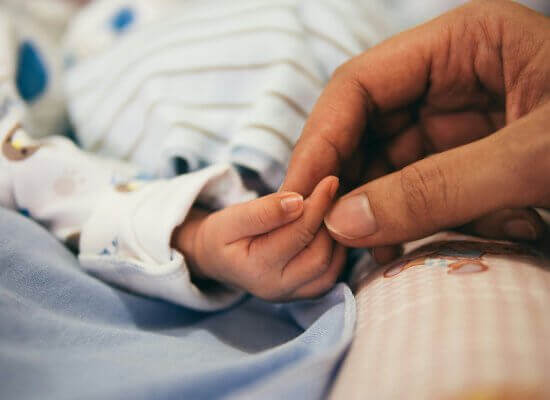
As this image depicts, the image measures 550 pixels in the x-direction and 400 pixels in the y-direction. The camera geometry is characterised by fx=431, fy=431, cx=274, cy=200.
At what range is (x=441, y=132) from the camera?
0.60 meters

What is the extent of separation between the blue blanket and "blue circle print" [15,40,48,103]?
416 mm

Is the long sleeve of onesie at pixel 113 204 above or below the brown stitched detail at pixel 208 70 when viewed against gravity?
below

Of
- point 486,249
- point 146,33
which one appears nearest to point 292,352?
point 486,249

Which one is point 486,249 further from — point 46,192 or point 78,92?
point 78,92

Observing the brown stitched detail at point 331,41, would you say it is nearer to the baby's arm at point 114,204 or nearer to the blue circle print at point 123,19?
the baby's arm at point 114,204

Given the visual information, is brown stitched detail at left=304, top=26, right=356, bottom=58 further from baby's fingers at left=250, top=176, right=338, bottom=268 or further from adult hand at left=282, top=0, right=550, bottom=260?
baby's fingers at left=250, top=176, right=338, bottom=268

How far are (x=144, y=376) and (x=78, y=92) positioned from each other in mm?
704

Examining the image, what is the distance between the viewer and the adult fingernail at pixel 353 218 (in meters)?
0.42

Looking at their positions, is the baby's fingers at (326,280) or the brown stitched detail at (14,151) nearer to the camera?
the baby's fingers at (326,280)

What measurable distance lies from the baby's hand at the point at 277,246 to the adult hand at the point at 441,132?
0.08 feet

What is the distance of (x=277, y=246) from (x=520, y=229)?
0.87 feet

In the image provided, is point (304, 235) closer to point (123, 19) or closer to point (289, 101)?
point (289, 101)

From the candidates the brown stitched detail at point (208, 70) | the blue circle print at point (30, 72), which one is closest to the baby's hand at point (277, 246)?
the brown stitched detail at point (208, 70)

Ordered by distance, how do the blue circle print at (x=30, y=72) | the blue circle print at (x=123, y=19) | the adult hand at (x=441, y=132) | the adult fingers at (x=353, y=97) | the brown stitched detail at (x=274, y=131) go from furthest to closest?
the blue circle print at (x=123, y=19) < the blue circle print at (x=30, y=72) < the brown stitched detail at (x=274, y=131) < the adult fingers at (x=353, y=97) < the adult hand at (x=441, y=132)
